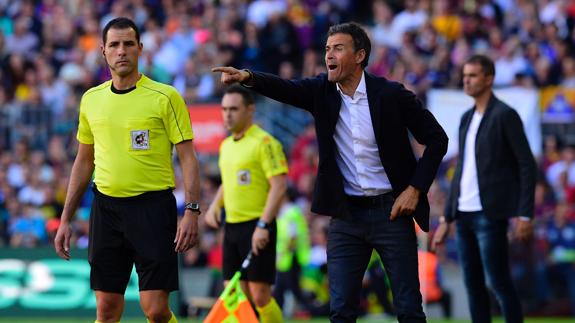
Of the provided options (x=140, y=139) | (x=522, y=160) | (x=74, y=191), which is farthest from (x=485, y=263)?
(x=74, y=191)

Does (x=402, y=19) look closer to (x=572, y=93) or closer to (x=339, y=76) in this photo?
(x=572, y=93)

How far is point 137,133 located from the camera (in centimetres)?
782

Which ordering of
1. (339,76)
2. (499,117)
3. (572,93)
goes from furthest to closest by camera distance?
1. (572,93)
2. (499,117)
3. (339,76)

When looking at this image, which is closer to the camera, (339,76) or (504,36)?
(339,76)

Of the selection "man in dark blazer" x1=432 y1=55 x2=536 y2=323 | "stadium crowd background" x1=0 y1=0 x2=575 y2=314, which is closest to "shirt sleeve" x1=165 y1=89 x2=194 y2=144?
"man in dark blazer" x1=432 y1=55 x2=536 y2=323

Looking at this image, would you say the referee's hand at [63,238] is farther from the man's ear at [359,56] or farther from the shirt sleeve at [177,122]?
→ the man's ear at [359,56]

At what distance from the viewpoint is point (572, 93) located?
679 inches

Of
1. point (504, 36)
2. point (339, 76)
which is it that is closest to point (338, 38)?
point (339, 76)

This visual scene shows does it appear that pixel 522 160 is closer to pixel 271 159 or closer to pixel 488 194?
pixel 488 194

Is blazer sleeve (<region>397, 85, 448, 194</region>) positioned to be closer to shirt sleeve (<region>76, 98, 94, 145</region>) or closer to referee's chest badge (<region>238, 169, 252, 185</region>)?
shirt sleeve (<region>76, 98, 94, 145</region>)

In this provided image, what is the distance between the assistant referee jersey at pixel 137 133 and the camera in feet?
25.6

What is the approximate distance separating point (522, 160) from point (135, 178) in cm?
354

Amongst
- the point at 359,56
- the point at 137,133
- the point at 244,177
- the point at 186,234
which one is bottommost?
the point at 186,234

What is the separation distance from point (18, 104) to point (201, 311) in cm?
644
